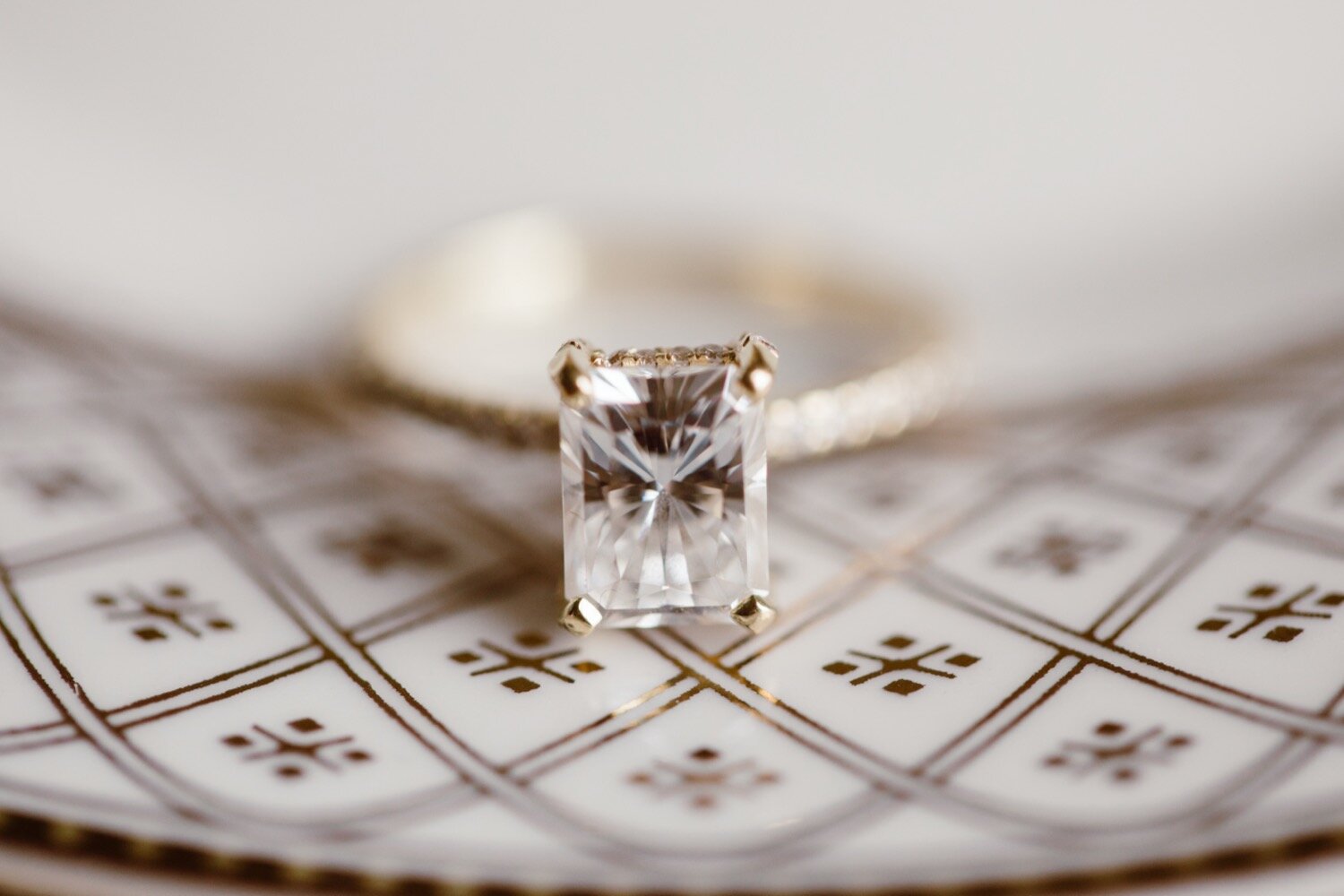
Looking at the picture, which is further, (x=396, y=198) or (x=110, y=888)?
(x=396, y=198)

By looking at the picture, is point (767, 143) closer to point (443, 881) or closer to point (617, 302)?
point (617, 302)

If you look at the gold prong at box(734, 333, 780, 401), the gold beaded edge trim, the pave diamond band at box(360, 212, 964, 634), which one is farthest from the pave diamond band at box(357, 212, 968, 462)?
the gold beaded edge trim

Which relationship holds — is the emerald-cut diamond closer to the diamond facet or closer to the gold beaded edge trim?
the diamond facet

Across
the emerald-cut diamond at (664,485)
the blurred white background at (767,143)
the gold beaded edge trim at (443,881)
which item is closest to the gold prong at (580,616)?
the emerald-cut diamond at (664,485)

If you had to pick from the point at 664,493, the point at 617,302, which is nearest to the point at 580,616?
the point at 664,493

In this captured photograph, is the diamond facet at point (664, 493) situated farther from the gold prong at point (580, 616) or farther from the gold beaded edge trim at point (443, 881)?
the gold beaded edge trim at point (443, 881)

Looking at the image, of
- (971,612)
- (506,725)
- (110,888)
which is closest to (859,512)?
(971,612)

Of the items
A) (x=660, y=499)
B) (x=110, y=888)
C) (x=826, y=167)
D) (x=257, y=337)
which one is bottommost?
(x=110, y=888)

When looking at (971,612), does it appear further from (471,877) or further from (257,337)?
(257,337)
